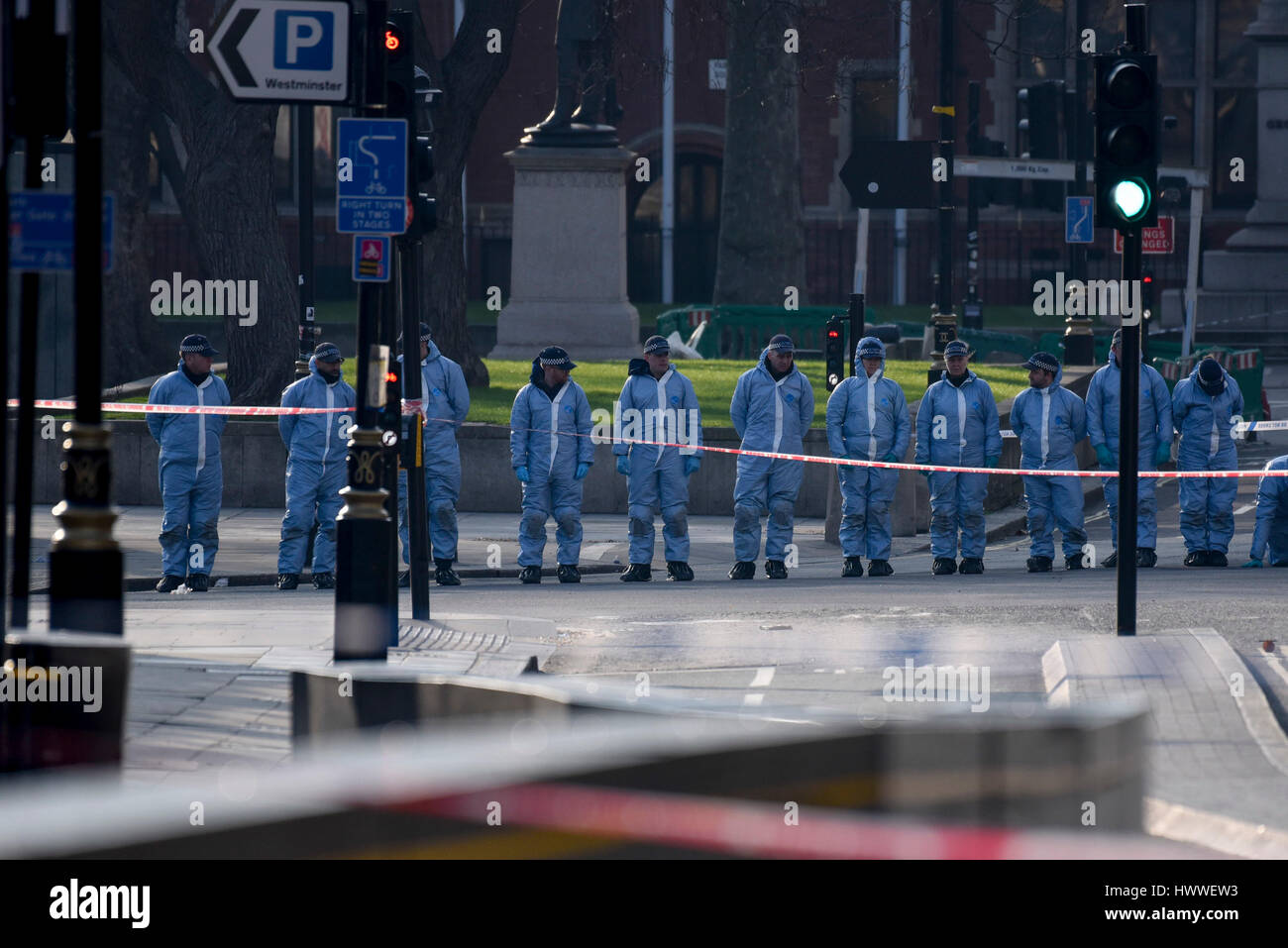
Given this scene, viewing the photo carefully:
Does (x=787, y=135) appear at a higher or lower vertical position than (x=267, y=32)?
higher

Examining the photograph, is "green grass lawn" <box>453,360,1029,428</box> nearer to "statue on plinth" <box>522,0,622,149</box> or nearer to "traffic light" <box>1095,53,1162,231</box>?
"statue on plinth" <box>522,0,622,149</box>

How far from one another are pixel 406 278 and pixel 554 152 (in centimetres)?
1354

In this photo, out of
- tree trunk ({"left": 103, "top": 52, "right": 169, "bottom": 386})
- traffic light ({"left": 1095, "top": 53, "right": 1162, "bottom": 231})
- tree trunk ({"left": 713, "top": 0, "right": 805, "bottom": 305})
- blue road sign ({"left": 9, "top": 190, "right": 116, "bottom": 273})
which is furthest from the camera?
tree trunk ({"left": 713, "top": 0, "right": 805, "bottom": 305})

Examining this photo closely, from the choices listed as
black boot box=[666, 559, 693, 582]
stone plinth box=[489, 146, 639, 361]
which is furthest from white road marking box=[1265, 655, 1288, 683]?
stone plinth box=[489, 146, 639, 361]

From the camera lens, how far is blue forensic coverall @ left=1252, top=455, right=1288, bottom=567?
15.4 m

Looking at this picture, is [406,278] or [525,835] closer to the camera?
[525,835]

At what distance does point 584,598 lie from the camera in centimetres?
1402

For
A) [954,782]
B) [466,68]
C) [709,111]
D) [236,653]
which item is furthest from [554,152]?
[954,782]

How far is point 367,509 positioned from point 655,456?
232 inches

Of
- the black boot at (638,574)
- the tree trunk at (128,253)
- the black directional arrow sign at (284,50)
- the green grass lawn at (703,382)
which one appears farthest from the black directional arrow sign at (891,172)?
the tree trunk at (128,253)

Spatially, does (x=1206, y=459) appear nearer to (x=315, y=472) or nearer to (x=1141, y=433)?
(x=1141, y=433)

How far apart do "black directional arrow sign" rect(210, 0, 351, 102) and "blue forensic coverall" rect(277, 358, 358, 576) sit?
5304mm

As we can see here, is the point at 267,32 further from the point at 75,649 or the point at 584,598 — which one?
the point at 584,598

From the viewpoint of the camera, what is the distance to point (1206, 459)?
1619 cm
